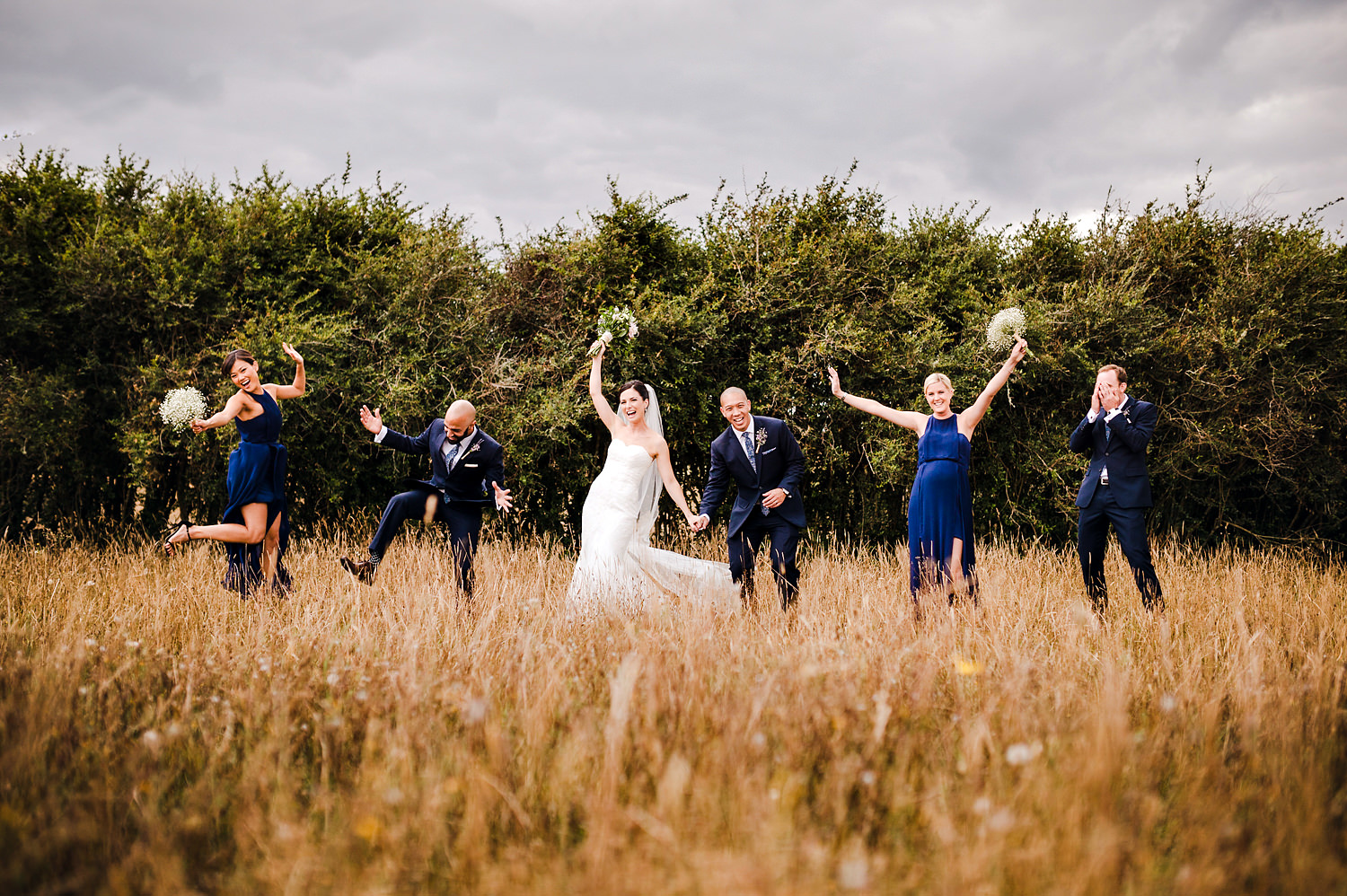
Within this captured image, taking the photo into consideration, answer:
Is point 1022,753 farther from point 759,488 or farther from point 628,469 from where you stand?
point 628,469

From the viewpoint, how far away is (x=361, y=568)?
5797 mm

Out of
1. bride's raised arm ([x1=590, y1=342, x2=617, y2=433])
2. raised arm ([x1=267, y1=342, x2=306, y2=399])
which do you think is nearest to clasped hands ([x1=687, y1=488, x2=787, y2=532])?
bride's raised arm ([x1=590, y1=342, x2=617, y2=433])

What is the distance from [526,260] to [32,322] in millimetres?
5721

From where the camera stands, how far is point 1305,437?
9773 millimetres

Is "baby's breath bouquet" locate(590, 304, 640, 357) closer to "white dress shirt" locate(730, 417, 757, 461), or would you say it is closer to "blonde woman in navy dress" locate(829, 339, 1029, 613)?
"white dress shirt" locate(730, 417, 757, 461)

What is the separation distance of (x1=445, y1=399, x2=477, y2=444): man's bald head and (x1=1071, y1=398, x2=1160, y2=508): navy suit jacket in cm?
509

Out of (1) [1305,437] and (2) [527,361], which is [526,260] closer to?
(2) [527,361]

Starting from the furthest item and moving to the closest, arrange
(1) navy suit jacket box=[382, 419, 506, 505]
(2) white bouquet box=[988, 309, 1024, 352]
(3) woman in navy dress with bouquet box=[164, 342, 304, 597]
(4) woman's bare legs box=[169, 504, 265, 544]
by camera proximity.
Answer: (2) white bouquet box=[988, 309, 1024, 352] → (1) navy suit jacket box=[382, 419, 506, 505] → (3) woman in navy dress with bouquet box=[164, 342, 304, 597] → (4) woman's bare legs box=[169, 504, 265, 544]

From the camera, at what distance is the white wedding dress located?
5852mm

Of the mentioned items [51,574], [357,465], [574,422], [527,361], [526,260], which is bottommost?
[51,574]

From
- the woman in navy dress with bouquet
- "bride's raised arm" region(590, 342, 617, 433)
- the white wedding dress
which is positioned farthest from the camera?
"bride's raised arm" region(590, 342, 617, 433)

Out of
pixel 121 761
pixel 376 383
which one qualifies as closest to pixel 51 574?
pixel 376 383

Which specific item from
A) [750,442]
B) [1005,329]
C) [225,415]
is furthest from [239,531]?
[1005,329]

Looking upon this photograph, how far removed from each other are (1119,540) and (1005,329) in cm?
337
